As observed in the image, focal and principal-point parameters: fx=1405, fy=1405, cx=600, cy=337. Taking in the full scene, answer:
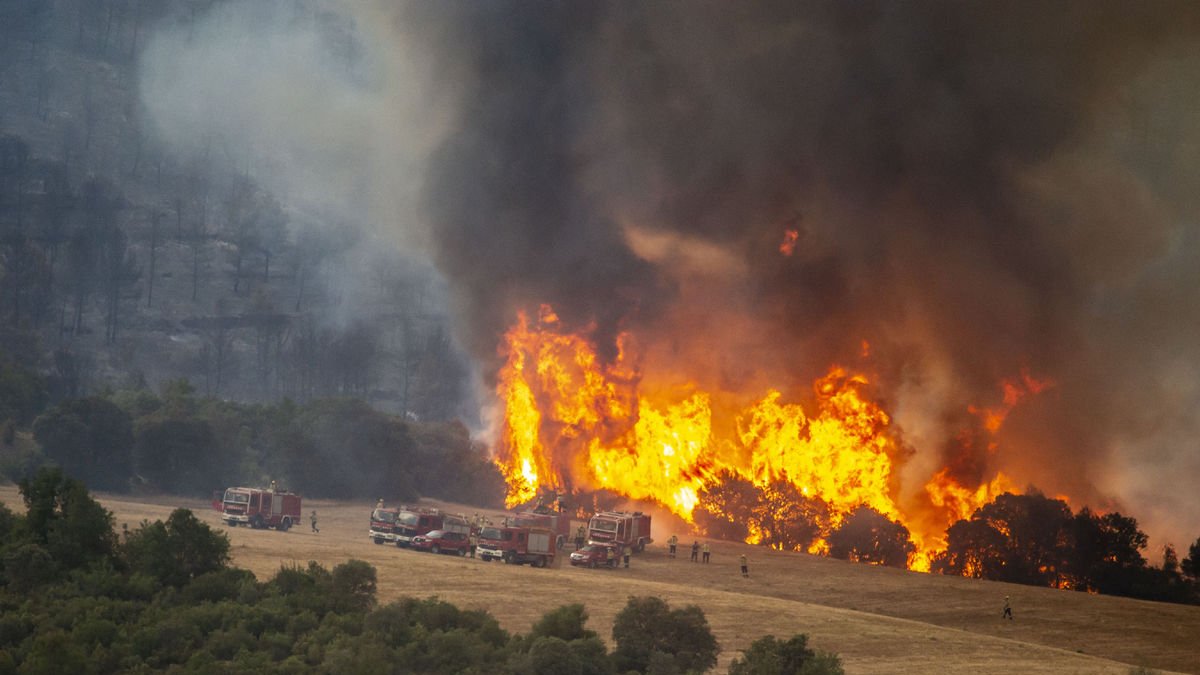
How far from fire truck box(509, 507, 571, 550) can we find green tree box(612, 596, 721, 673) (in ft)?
75.2

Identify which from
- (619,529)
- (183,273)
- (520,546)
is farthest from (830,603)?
(183,273)

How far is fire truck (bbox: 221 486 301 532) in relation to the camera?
215ft

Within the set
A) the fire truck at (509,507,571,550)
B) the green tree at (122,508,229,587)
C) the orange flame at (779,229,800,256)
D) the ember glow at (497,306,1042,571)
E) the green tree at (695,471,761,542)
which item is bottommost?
the green tree at (122,508,229,587)

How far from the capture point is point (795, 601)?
55.7 m

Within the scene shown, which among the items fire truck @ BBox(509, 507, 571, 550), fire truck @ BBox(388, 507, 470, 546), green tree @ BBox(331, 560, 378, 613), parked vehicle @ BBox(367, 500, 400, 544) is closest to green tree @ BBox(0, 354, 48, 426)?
parked vehicle @ BBox(367, 500, 400, 544)

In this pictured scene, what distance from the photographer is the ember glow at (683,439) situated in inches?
2990

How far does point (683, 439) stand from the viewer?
78688mm

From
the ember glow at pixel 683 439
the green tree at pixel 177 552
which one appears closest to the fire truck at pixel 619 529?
the ember glow at pixel 683 439

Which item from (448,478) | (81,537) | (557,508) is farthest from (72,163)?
(81,537)

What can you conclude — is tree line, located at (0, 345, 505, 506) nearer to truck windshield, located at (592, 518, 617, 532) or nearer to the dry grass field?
the dry grass field

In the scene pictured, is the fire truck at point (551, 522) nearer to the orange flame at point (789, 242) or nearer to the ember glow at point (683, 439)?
the ember glow at point (683, 439)

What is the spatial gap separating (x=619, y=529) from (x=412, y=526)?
944 cm

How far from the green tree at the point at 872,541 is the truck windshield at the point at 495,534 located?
787 inches

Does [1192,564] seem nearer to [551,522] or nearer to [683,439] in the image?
[683,439]
